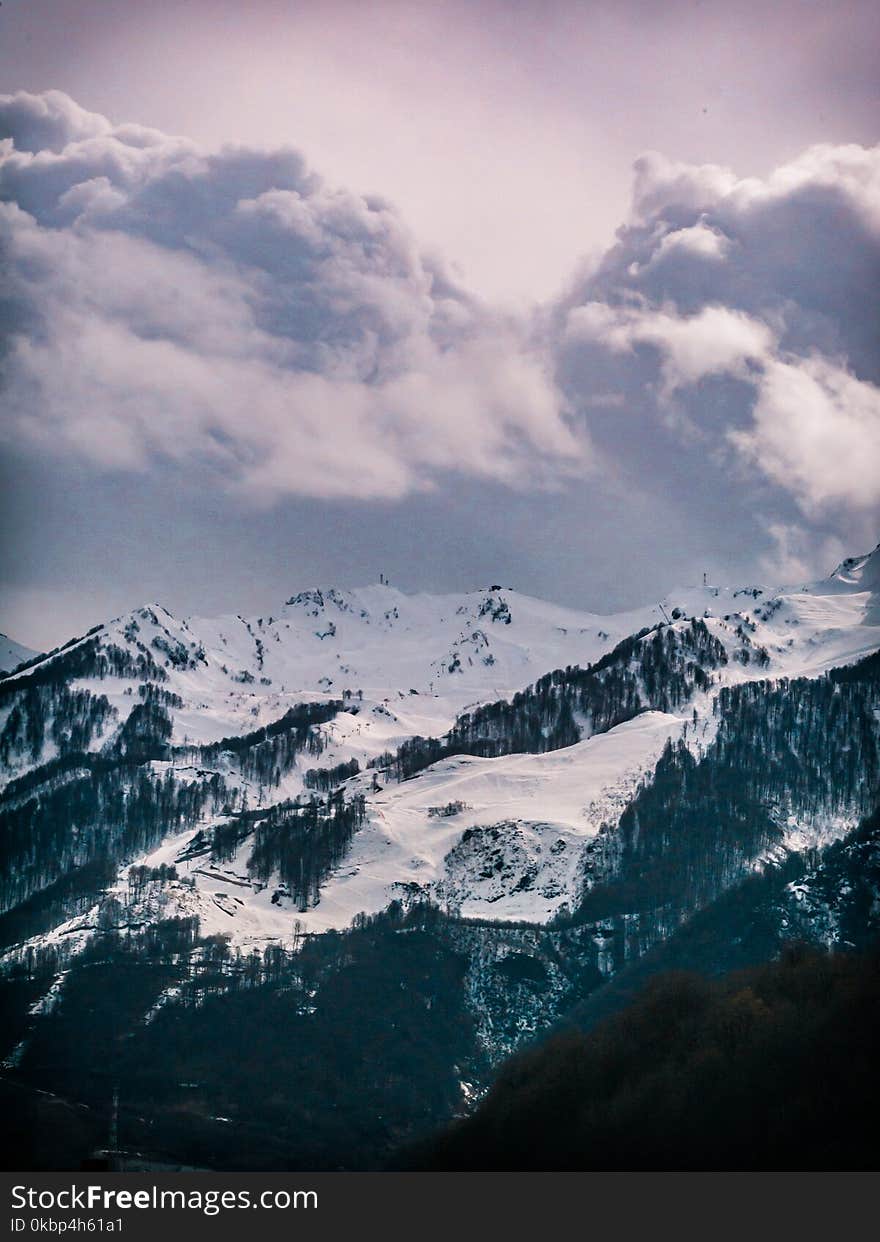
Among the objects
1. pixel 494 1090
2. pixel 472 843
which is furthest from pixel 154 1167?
pixel 472 843

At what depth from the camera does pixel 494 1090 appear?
9094 cm

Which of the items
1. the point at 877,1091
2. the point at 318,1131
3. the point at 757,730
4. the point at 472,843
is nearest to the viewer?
the point at 877,1091

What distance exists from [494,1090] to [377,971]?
1827 inches

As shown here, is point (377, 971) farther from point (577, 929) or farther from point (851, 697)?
point (851, 697)
